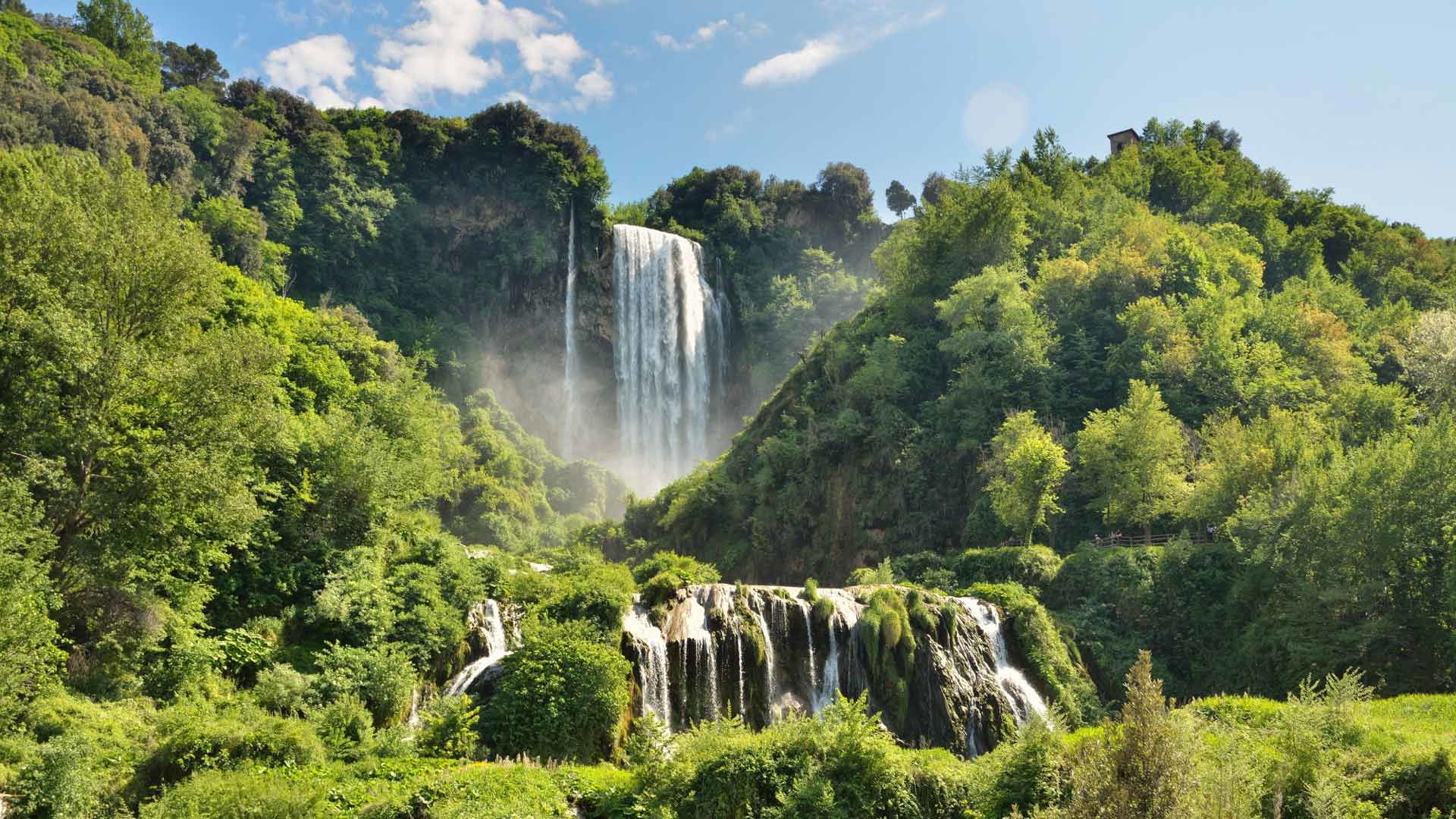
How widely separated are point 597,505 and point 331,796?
4493 centimetres

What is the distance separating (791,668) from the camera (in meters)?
24.8

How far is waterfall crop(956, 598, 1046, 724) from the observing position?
84.7 ft

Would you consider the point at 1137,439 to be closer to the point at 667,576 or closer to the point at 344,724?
the point at 667,576

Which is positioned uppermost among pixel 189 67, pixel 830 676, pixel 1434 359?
pixel 189 67

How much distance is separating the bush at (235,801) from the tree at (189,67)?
64.9 m

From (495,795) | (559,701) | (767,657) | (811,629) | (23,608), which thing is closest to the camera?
(495,795)

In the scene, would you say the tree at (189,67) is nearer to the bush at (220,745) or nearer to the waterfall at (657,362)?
the waterfall at (657,362)

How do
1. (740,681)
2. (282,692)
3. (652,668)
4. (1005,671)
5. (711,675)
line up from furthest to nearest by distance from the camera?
(1005,671)
(740,681)
(711,675)
(652,668)
(282,692)

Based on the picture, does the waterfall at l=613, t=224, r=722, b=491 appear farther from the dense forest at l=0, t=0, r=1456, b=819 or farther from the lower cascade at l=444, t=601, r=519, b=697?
the lower cascade at l=444, t=601, r=519, b=697

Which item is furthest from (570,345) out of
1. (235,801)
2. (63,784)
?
(235,801)

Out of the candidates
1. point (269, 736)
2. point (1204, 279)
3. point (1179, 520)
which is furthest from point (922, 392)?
point (269, 736)

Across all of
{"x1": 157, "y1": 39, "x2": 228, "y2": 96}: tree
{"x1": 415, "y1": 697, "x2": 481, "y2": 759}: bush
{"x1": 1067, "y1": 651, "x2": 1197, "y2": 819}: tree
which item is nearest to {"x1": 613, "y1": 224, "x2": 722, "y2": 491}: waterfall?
{"x1": 157, "y1": 39, "x2": 228, "y2": 96}: tree

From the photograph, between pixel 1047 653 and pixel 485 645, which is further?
pixel 1047 653

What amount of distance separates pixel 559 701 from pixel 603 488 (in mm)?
40787
